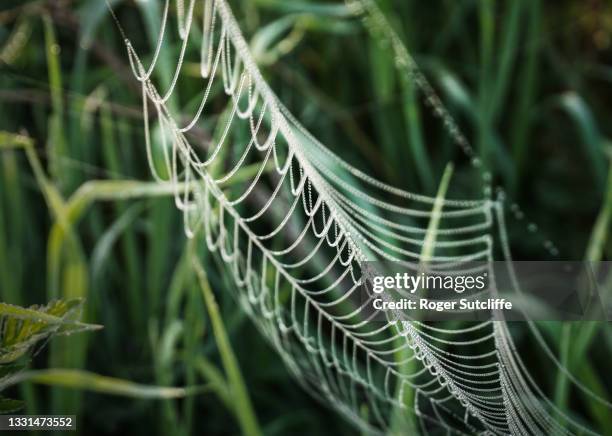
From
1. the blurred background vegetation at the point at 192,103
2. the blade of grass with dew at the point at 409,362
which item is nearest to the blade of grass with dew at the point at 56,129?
the blurred background vegetation at the point at 192,103

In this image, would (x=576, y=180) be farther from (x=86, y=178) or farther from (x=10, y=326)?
(x=10, y=326)

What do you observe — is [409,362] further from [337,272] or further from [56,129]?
[56,129]

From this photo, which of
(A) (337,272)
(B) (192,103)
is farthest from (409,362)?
(B) (192,103)

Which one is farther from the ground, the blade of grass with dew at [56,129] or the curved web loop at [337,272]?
the blade of grass with dew at [56,129]

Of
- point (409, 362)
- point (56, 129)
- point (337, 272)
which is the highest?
point (56, 129)

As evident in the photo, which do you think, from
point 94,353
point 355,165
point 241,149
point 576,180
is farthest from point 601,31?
point 94,353

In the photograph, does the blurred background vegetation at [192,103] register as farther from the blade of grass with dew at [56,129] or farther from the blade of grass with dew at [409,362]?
the blade of grass with dew at [409,362]

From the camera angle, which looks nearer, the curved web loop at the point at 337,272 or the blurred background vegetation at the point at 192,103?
the curved web loop at the point at 337,272
